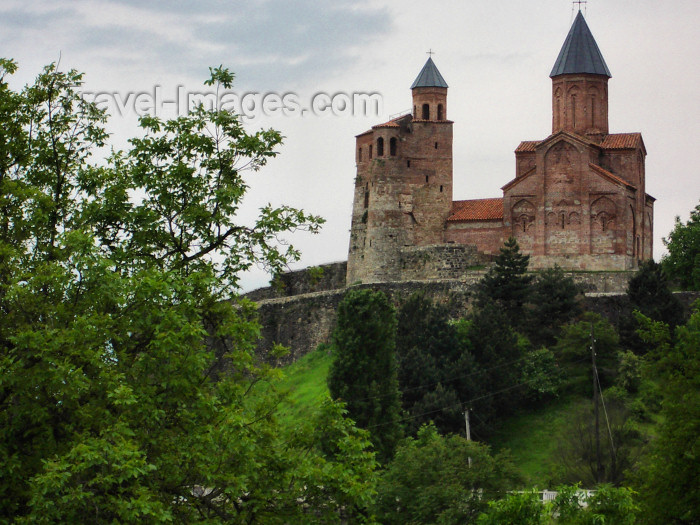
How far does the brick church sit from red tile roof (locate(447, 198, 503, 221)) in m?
0.06

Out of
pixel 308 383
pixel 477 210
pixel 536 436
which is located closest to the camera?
pixel 536 436

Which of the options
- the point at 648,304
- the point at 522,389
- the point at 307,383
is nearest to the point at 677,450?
the point at 522,389

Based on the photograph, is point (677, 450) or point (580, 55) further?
point (580, 55)

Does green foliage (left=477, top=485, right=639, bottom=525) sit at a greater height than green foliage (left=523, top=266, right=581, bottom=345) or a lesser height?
lesser

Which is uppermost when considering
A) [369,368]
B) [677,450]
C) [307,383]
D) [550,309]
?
[550,309]

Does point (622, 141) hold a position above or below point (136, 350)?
above

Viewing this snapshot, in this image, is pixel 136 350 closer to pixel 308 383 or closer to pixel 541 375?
pixel 541 375

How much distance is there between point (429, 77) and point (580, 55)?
22.3 ft

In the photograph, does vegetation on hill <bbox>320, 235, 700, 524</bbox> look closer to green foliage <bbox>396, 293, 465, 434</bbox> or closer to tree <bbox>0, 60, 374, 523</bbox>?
green foliage <bbox>396, 293, 465, 434</bbox>

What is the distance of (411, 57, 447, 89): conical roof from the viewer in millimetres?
58938

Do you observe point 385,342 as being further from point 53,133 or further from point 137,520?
point 137,520

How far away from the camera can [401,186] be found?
57.7 meters

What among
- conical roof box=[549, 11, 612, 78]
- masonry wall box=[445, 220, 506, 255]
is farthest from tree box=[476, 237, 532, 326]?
conical roof box=[549, 11, 612, 78]

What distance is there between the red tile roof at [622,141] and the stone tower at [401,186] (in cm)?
695
